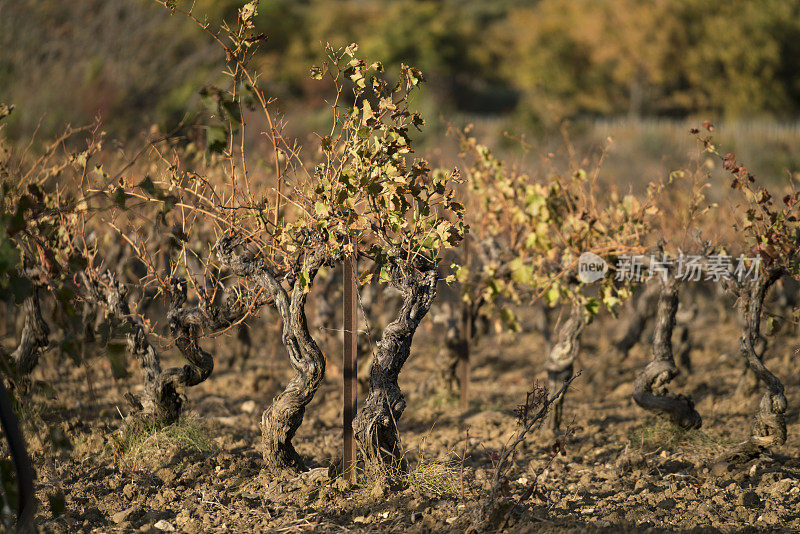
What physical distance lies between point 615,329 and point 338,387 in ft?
14.7

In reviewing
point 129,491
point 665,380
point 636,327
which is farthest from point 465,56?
point 129,491

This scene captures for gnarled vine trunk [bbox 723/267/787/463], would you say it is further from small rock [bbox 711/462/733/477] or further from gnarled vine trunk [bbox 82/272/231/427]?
gnarled vine trunk [bbox 82/272/231/427]

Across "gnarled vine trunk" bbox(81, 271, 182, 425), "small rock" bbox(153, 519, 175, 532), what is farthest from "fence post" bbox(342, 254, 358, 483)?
"gnarled vine trunk" bbox(81, 271, 182, 425)

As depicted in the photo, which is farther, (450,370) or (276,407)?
(450,370)

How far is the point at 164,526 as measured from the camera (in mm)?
3846

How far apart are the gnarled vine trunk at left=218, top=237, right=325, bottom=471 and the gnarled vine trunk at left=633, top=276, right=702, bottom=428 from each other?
234cm

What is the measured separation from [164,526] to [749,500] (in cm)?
Answer: 302

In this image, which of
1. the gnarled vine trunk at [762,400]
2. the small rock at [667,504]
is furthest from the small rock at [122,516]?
the gnarled vine trunk at [762,400]

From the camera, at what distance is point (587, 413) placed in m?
6.30

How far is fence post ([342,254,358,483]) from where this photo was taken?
4.17 metres

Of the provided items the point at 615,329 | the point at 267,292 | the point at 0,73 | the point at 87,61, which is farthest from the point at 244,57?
the point at 87,61

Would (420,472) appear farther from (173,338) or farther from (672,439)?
(672,439)

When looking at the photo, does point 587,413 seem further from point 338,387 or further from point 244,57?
point 244,57

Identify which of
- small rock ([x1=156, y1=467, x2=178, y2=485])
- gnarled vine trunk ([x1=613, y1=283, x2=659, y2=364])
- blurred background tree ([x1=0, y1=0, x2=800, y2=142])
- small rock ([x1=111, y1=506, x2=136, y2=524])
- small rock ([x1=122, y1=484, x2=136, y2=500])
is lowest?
small rock ([x1=111, y1=506, x2=136, y2=524])
